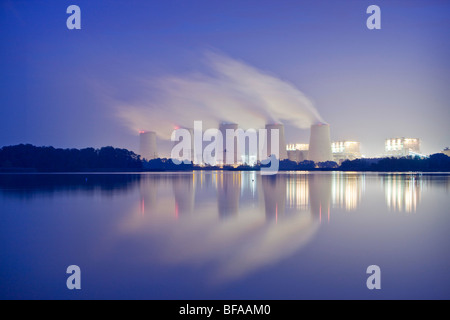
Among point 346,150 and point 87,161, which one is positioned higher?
point 346,150

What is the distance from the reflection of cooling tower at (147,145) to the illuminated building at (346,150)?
196ft

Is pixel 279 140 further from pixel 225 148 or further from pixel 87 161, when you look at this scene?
pixel 87 161

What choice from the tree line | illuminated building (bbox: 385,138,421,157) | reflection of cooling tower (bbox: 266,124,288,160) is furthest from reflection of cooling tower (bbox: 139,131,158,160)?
illuminated building (bbox: 385,138,421,157)

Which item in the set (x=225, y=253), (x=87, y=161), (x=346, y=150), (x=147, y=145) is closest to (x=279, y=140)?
(x=147, y=145)

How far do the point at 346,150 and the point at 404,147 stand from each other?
17.8 m

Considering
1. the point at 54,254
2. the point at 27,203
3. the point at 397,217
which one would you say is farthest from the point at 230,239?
the point at 27,203

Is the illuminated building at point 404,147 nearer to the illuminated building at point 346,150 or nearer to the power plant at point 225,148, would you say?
the illuminated building at point 346,150

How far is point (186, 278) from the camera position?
5797mm

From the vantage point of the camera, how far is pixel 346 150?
415 ft

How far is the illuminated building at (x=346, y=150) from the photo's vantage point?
125 m

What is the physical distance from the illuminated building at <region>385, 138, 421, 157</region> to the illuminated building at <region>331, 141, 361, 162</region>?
1074cm

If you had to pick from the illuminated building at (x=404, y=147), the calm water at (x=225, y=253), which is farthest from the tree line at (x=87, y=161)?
the calm water at (x=225, y=253)
